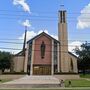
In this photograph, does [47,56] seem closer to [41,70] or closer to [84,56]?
[41,70]

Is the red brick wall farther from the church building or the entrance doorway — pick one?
the entrance doorway

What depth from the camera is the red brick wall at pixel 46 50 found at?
Answer: 7066 cm

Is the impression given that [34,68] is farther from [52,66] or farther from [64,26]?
[64,26]

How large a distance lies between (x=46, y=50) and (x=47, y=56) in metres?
1.67

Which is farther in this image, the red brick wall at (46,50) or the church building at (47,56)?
the red brick wall at (46,50)

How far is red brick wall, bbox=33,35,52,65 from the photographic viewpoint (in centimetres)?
7066

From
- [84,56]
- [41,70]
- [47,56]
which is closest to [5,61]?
[41,70]

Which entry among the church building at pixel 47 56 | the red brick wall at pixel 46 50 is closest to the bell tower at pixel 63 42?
the church building at pixel 47 56

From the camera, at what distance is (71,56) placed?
72812mm

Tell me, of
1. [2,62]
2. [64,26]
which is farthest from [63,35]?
[2,62]

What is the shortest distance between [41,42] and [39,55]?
3765 millimetres

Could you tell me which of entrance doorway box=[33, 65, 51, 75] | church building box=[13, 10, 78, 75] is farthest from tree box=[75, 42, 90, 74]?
entrance doorway box=[33, 65, 51, 75]

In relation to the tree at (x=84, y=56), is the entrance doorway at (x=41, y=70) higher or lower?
lower

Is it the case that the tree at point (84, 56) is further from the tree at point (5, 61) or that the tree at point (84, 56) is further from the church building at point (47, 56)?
the tree at point (5, 61)
